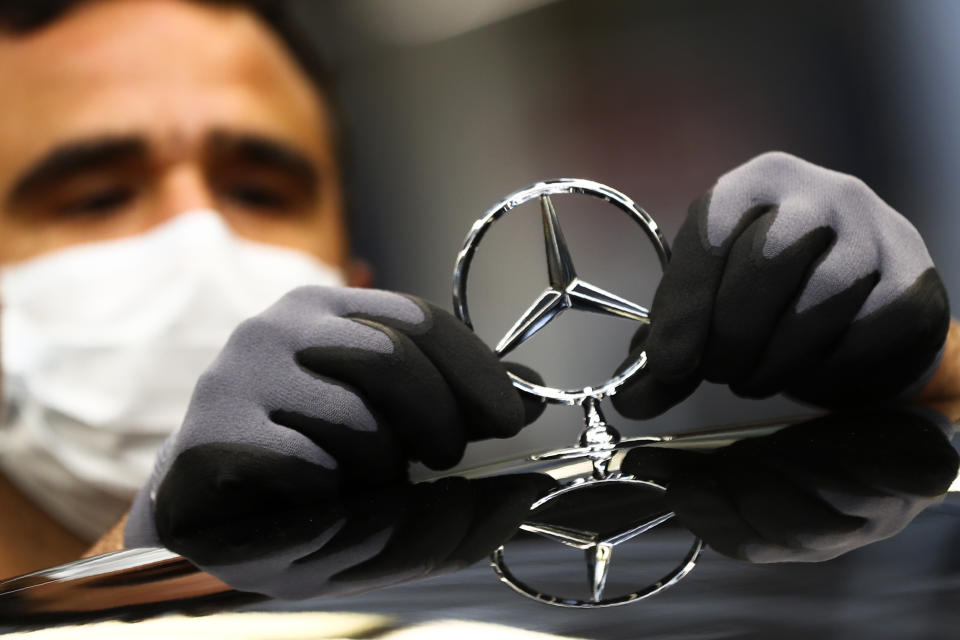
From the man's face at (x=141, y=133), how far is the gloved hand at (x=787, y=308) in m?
1.47

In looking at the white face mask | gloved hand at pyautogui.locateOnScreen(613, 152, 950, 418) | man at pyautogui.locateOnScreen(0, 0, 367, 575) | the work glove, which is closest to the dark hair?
man at pyautogui.locateOnScreen(0, 0, 367, 575)

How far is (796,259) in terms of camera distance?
71cm

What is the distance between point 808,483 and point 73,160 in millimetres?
1892

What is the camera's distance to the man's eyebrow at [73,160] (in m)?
1.96

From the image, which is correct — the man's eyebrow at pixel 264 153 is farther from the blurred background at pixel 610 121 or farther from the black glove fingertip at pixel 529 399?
the black glove fingertip at pixel 529 399

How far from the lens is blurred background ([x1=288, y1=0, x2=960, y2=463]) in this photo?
8.02ft

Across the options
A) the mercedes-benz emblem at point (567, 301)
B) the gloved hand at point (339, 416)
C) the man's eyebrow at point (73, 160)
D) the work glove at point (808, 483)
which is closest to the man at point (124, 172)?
the man's eyebrow at point (73, 160)

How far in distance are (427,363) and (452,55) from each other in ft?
7.31

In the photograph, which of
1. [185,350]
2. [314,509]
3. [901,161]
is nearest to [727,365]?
[314,509]

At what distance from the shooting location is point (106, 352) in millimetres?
1704

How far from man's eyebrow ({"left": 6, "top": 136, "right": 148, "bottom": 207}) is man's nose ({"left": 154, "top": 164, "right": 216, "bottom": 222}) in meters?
0.08

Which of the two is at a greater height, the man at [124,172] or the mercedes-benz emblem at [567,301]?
the man at [124,172]

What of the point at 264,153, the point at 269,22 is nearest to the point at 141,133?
the point at 264,153

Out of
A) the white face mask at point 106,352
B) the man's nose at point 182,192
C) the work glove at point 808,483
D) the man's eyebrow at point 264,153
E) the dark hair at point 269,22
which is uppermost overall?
the dark hair at point 269,22
